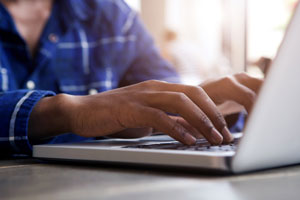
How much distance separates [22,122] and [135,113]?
0.19m

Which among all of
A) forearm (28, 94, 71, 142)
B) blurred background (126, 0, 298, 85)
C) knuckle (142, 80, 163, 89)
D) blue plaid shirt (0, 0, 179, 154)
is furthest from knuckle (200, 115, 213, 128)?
blurred background (126, 0, 298, 85)

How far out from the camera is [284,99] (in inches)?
13.8

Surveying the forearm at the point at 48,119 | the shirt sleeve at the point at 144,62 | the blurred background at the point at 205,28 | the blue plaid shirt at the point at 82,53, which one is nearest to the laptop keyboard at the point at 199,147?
the forearm at the point at 48,119

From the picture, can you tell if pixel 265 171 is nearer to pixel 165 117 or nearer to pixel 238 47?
pixel 165 117

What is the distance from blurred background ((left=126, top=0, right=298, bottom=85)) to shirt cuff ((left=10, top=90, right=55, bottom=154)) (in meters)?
2.33

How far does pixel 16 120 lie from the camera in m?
0.61

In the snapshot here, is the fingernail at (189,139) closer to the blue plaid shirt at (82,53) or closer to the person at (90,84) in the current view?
the person at (90,84)

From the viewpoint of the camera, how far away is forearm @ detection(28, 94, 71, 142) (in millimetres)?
606

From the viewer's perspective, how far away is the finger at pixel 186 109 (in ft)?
1.58

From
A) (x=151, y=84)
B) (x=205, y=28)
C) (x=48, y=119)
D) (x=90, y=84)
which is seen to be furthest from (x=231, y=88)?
(x=205, y=28)

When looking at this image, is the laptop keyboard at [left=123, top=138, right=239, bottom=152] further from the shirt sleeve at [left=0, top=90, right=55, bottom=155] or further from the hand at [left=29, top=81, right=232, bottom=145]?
the shirt sleeve at [left=0, top=90, right=55, bottom=155]

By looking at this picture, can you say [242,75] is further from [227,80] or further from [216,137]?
[216,137]

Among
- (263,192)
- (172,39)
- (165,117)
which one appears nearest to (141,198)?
(263,192)

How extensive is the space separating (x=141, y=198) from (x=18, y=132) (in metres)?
0.36
